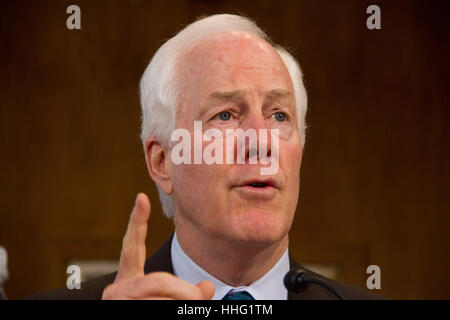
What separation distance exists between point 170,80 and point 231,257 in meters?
0.51

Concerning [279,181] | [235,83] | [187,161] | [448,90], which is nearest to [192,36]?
[235,83]

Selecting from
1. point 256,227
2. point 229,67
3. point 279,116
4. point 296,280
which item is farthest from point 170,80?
point 296,280

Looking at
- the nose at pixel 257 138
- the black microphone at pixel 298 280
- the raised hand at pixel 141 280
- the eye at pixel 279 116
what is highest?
the eye at pixel 279 116

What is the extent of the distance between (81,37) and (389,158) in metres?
1.61

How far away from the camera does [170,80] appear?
72.4 inches

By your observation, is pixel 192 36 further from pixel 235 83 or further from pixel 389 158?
pixel 389 158

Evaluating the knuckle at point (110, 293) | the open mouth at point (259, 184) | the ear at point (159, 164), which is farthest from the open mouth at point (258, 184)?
the knuckle at point (110, 293)

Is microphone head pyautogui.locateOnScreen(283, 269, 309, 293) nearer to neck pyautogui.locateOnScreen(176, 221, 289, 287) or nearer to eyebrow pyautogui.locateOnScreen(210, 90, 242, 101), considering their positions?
neck pyautogui.locateOnScreen(176, 221, 289, 287)

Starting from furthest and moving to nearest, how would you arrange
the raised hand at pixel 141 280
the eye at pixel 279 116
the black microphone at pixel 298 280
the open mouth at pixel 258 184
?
the eye at pixel 279 116
the open mouth at pixel 258 184
the black microphone at pixel 298 280
the raised hand at pixel 141 280

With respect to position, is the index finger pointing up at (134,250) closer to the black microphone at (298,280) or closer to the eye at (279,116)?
the black microphone at (298,280)

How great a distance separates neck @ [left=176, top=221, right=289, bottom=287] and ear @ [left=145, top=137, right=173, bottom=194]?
0.15 m

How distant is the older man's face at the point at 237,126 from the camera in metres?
1.64

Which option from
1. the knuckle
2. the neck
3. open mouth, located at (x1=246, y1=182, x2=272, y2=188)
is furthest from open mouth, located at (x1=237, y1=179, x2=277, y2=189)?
the knuckle
